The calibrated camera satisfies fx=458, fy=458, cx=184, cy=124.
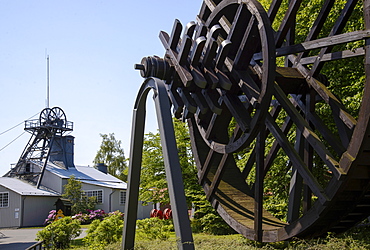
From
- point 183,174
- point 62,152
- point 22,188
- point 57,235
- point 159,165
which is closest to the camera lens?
point 57,235

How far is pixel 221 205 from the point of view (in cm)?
882

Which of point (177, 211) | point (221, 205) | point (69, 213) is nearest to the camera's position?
point (177, 211)

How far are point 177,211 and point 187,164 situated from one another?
14.1 m

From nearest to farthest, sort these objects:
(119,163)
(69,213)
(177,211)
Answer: (177,211)
(69,213)
(119,163)

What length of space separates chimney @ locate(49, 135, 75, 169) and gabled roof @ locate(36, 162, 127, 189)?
65 centimetres

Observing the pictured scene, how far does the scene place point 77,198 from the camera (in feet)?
113

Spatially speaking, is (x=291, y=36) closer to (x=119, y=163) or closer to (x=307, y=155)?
(x=307, y=155)

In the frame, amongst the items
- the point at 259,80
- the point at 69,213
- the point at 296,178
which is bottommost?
the point at 69,213

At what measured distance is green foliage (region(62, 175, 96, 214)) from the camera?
111 ft

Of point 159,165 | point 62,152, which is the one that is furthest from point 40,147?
point 159,165

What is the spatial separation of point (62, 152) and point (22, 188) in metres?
6.04

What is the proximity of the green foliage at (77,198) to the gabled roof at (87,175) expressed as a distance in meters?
2.15

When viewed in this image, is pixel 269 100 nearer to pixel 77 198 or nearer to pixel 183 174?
pixel 183 174

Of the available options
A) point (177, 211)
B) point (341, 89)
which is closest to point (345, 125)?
point (177, 211)
